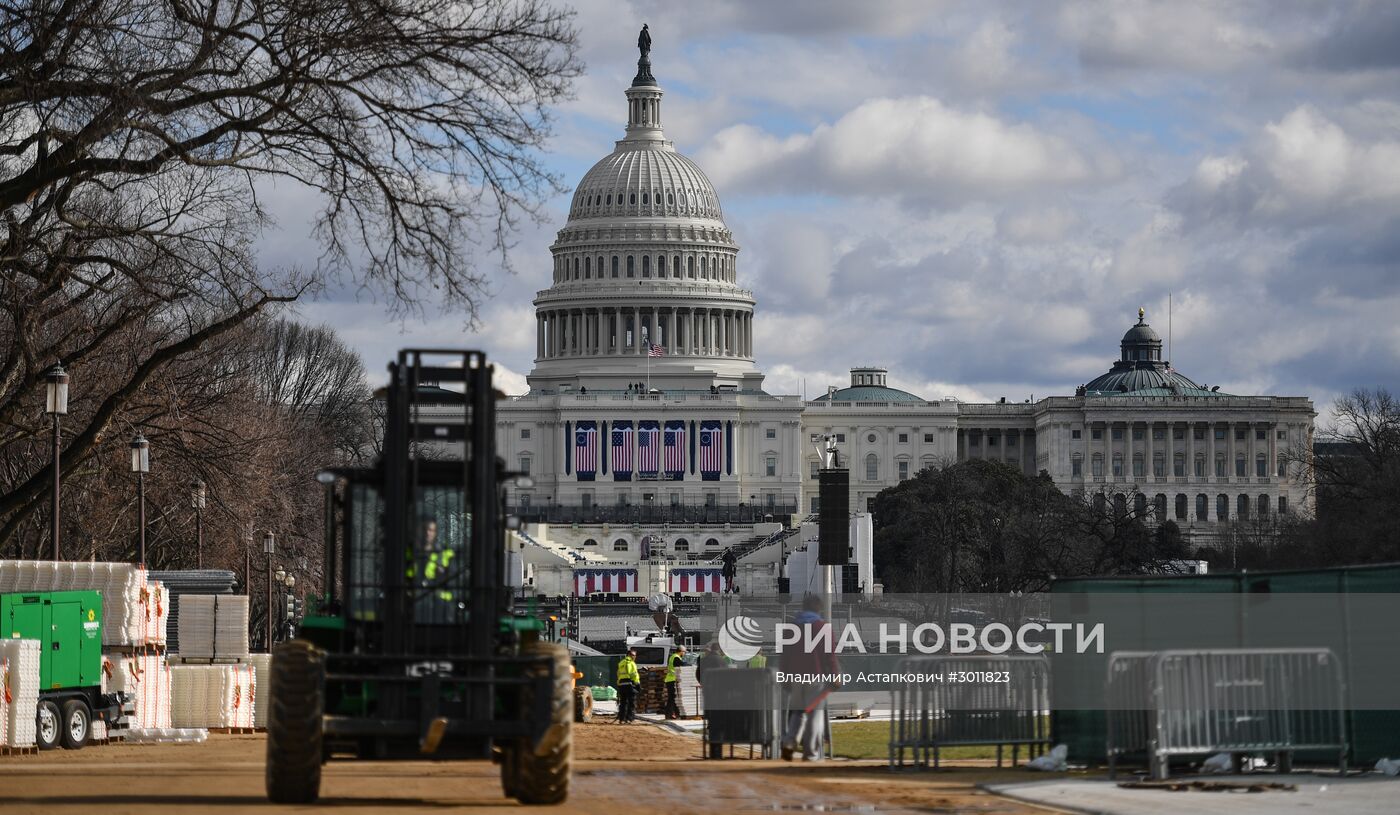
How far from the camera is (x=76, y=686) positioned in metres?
34.3

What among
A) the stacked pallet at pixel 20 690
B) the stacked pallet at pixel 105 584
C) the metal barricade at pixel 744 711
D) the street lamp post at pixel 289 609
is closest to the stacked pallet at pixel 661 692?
the street lamp post at pixel 289 609

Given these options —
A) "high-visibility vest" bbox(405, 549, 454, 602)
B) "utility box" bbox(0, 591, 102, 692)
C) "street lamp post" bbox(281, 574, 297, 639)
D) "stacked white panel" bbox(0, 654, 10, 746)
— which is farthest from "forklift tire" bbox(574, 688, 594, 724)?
"high-visibility vest" bbox(405, 549, 454, 602)

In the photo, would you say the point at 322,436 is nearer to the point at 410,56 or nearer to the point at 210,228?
the point at 210,228

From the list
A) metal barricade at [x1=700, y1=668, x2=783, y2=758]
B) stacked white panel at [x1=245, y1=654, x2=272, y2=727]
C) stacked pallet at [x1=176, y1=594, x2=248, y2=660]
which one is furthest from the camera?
stacked pallet at [x1=176, y1=594, x2=248, y2=660]

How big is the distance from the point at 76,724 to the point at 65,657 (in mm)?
1087

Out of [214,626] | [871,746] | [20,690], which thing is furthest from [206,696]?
[871,746]

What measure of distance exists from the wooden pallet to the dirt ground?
2105mm

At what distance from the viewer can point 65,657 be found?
3419 cm

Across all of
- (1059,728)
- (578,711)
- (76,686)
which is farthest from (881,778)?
(578,711)

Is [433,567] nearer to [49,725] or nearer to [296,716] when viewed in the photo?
[296,716]

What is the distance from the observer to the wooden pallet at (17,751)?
1218 inches

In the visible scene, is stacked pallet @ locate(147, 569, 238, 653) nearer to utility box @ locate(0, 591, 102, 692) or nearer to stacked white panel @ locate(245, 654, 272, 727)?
stacked white panel @ locate(245, 654, 272, 727)

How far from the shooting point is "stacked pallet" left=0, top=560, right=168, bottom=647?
37219 millimetres

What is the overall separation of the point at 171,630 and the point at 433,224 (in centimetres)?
3359
